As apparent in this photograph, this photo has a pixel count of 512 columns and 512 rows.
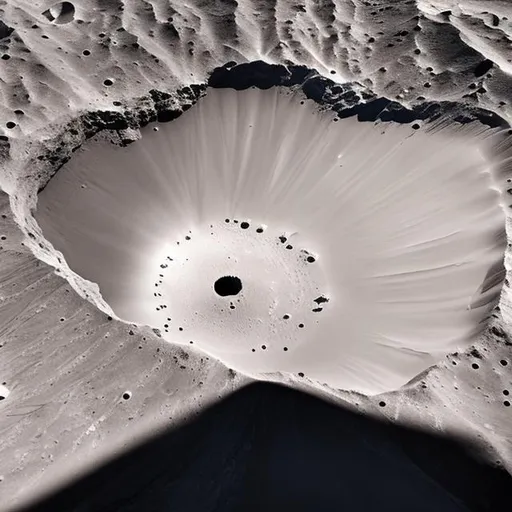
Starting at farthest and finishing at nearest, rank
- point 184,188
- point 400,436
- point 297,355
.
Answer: point 184,188 < point 297,355 < point 400,436

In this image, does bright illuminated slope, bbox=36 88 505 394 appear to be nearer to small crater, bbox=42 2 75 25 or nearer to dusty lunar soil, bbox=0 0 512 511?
dusty lunar soil, bbox=0 0 512 511

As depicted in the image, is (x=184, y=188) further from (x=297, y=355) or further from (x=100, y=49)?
(x=297, y=355)

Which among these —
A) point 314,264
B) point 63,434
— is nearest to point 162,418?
point 63,434

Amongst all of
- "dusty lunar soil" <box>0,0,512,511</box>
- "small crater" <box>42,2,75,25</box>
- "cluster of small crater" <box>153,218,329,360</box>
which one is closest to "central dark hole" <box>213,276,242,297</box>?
"cluster of small crater" <box>153,218,329,360</box>

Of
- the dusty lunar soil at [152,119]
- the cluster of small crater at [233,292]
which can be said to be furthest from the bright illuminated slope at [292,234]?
the dusty lunar soil at [152,119]

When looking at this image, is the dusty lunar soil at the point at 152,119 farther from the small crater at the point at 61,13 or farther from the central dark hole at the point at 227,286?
the central dark hole at the point at 227,286

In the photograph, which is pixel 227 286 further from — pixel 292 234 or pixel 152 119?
pixel 152 119

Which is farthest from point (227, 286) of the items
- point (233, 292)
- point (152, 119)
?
point (152, 119)
